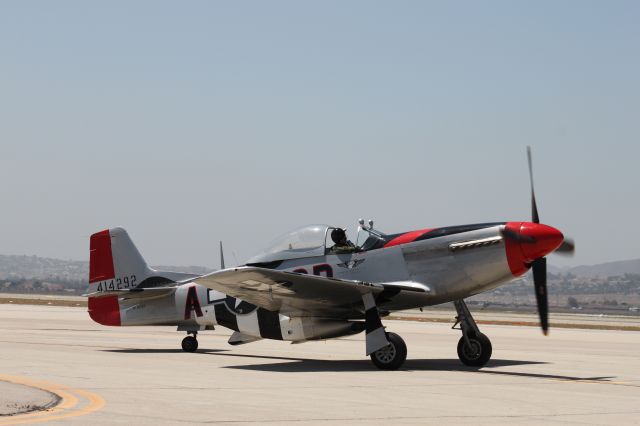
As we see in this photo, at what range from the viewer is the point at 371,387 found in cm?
1312

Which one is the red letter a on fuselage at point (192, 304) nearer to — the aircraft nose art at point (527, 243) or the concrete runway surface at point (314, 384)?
the concrete runway surface at point (314, 384)

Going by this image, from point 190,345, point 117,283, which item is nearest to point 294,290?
point 190,345

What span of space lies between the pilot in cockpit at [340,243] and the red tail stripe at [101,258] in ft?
20.8

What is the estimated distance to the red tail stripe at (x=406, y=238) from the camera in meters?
17.3

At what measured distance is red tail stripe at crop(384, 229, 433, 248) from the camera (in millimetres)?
17344

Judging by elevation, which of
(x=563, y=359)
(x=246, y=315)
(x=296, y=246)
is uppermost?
(x=296, y=246)

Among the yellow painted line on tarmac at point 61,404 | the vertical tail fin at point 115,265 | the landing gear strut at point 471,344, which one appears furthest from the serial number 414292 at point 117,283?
the yellow painted line on tarmac at point 61,404

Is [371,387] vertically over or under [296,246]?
under

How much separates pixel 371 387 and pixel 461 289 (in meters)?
4.30

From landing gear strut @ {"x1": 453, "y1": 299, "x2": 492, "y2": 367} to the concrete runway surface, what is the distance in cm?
42

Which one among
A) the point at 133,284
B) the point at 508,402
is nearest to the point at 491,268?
the point at 508,402

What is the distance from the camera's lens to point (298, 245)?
18344mm

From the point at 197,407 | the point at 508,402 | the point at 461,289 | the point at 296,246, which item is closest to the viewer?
the point at 197,407

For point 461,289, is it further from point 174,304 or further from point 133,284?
point 133,284
